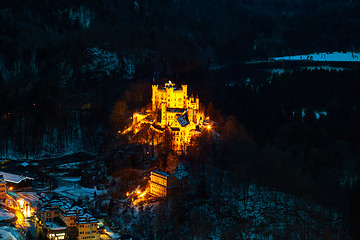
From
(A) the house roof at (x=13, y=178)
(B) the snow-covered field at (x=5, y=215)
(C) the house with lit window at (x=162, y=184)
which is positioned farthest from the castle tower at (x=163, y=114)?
(B) the snow-covered field at (x=5, y=215)

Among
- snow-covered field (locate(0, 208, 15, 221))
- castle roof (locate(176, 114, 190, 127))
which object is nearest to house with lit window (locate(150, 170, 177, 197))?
castle roof (locate(176, 114, 190, 127))

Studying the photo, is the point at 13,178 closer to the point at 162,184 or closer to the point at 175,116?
the point at 175,116

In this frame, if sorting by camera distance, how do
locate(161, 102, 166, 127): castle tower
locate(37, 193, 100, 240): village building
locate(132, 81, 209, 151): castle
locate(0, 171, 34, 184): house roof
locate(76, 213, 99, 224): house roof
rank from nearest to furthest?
locate(37, 193, 100, 240): village building < locate(76, 213, 99, 224): house roof < locate(132, 81, 209, 151): castle < locate(161, 102, 166, 127): castle tower < locate(0, 171, 34, 184): house roof

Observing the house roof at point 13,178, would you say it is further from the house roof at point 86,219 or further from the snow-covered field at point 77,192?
the house roof at point 86,219

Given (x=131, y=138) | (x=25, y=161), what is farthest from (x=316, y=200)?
(x=25, y=161)

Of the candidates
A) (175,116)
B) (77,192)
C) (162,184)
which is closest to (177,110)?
(175,116)

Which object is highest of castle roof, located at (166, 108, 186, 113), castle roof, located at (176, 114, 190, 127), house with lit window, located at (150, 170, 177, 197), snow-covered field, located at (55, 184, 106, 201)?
castle roof, located at (166, 108, 186, 113)

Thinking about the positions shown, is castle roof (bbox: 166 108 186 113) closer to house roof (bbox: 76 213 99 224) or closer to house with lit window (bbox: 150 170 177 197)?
house with lit window (bbox: 150 170 177 197)
